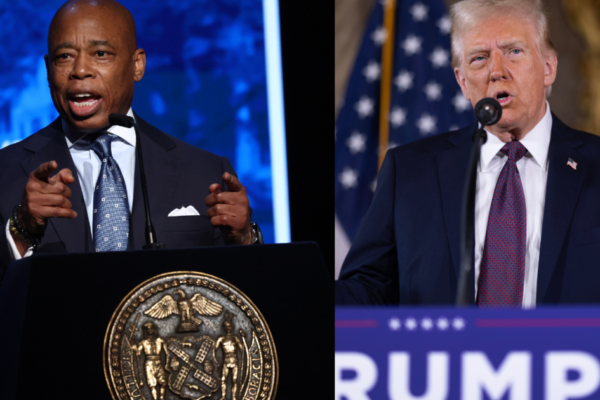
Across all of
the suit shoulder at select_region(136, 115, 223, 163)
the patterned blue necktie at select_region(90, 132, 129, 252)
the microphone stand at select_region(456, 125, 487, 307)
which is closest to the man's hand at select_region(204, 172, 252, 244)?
the patterned blue necktie at select_region(90, 132, 129, 252)

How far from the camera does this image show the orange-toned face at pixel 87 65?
2941 mm

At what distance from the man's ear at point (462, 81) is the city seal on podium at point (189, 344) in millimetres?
1277

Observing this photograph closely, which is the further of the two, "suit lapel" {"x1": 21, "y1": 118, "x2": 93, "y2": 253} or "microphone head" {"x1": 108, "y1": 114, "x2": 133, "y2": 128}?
"suit lapel" {"x1": 21, "y1": 118, "x2": 93, "y2": 253}

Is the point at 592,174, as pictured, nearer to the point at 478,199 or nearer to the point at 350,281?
the point at 478,199

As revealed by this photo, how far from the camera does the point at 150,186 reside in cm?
277

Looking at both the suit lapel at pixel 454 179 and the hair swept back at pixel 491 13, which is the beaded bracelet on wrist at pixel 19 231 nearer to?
the suit lapel at pixel 454 179

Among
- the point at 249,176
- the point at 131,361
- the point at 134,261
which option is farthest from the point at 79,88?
the point at 131,361

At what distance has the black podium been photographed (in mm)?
1680

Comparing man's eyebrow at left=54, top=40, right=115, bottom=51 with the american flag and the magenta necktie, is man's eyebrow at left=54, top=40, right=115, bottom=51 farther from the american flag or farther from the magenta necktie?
the magenta necktie

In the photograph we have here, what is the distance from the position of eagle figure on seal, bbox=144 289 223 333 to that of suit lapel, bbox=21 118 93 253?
747 mm

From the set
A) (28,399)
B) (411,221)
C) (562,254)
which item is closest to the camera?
(28,399)

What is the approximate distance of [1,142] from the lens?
3350 mm

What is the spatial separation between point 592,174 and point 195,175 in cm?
156

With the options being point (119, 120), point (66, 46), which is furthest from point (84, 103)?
point (119, 120)
